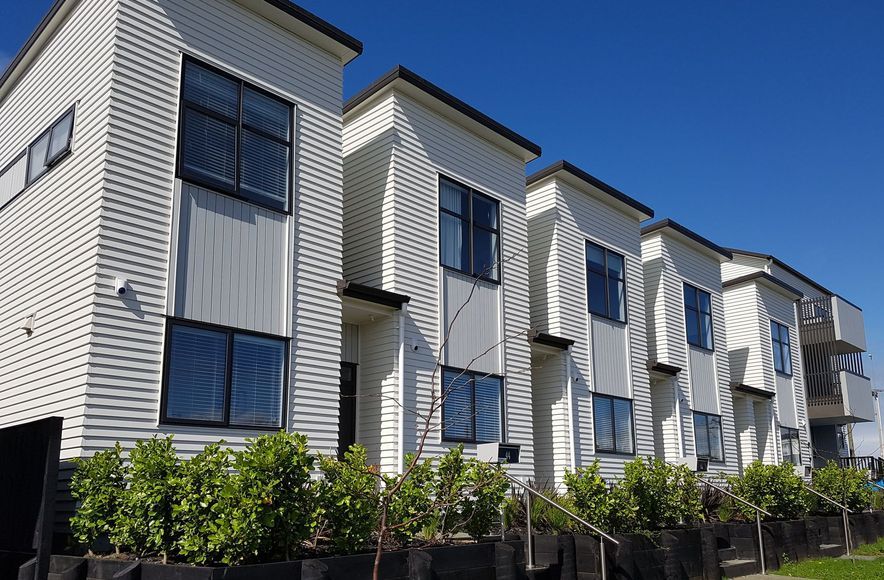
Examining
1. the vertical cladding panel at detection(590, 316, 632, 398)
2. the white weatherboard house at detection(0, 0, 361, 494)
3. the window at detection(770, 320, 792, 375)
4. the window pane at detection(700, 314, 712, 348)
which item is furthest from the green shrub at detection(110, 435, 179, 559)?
the window at detection(770, 320, 792, 375)

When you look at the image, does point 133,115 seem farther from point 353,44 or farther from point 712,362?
point 712,362

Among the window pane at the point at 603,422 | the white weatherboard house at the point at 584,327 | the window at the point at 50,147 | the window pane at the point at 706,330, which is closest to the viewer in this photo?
the window at the point at 50,147

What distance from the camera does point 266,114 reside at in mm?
12492

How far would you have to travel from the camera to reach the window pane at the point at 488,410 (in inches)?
599

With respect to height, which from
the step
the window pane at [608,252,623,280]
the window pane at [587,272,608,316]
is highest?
the window pane at [608,252,623,280]

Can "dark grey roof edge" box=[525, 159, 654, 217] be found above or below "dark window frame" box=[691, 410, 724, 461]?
above

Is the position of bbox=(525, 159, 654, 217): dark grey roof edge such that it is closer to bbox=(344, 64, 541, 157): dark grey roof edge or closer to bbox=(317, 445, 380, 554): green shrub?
bbox=(344, 64, 541, 157): dark grey roof edge

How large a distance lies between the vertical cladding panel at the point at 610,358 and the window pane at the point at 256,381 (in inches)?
364

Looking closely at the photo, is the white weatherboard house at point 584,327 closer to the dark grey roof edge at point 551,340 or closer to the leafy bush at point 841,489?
the dark grey roof edge at point 551,340

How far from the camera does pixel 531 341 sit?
17.0 metres

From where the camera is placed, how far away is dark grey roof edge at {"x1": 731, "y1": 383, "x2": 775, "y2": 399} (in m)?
25.2

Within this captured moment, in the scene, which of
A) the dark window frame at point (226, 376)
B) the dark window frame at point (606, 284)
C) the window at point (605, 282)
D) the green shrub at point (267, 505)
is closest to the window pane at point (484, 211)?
the dark window frame at point (606, 284)

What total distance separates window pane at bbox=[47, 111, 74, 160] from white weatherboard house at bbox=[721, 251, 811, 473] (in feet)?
66.4

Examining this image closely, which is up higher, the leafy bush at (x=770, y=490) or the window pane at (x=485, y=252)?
the window pane at (x=485, y=252)
